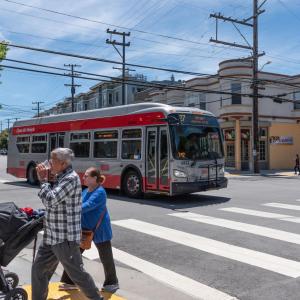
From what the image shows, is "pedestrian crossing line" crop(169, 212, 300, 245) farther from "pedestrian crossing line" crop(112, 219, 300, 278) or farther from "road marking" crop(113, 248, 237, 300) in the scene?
"road marking" crop(113, 248, 237, 300)

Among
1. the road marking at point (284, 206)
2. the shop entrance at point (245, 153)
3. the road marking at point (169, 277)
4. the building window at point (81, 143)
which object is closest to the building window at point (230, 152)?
the shop entrance at point (245, 153)

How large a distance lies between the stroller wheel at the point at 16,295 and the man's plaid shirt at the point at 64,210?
2.31 ft

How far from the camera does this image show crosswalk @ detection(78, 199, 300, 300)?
6.06m

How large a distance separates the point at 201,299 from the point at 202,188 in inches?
332

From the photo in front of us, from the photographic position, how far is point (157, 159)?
14.0 meters

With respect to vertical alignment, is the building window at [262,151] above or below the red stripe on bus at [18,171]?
above

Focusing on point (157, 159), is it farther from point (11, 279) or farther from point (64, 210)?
point (64, 210)

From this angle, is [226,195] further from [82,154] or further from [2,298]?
[2,298]

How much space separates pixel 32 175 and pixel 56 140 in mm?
2496

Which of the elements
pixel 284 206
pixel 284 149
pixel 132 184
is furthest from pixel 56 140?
pixel 284 149

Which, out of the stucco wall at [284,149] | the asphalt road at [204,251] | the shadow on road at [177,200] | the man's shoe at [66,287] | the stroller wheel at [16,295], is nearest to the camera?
the stroller wheel at [16,295]

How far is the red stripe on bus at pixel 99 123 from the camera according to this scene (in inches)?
564

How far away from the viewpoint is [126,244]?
331 inches

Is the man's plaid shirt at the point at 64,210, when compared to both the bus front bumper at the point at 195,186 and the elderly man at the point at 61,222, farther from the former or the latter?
the bus front bumper at the point at 195,186
